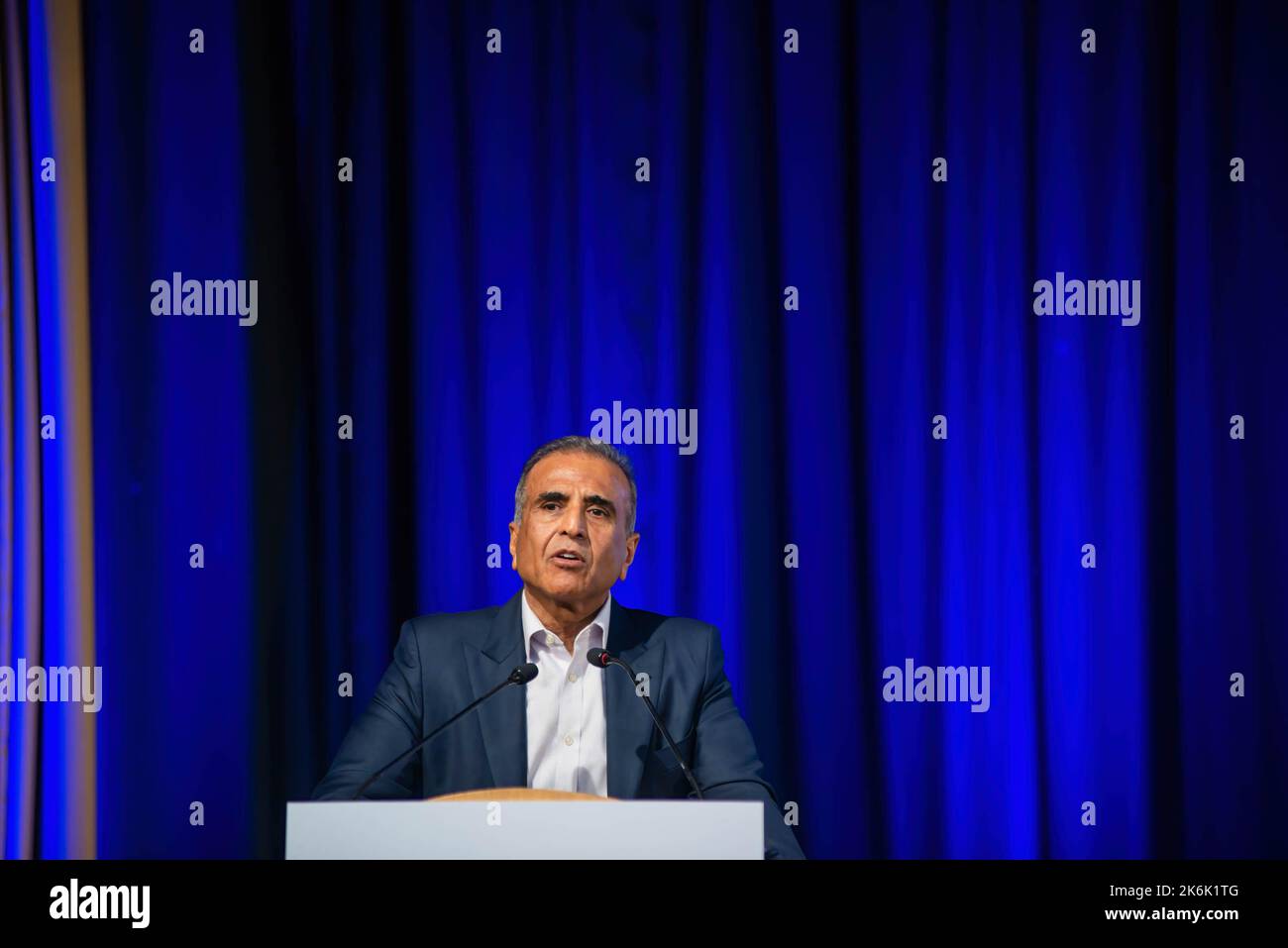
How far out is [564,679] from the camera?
2.58 m

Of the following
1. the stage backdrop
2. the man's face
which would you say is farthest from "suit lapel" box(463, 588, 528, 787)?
the stage backdrop

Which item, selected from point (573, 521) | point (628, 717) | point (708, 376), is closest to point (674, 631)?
point (628, 717)

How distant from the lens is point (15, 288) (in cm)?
320

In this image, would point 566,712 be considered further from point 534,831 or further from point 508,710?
point 534,831

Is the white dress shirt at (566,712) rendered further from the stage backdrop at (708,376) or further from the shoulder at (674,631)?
the stage backdrop at (708,376)

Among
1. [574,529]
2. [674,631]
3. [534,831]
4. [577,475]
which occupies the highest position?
[577,475]

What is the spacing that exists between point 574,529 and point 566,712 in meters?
0.39

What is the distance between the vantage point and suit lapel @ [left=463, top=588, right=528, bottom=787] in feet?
8.18

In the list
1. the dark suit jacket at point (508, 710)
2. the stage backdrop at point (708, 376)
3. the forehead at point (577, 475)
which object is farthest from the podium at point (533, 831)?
the stage backdrop at point (708, 376)

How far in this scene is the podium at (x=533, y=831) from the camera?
4.59ft

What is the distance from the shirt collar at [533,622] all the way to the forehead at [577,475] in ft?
0.77

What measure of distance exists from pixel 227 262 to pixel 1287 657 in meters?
3.05
